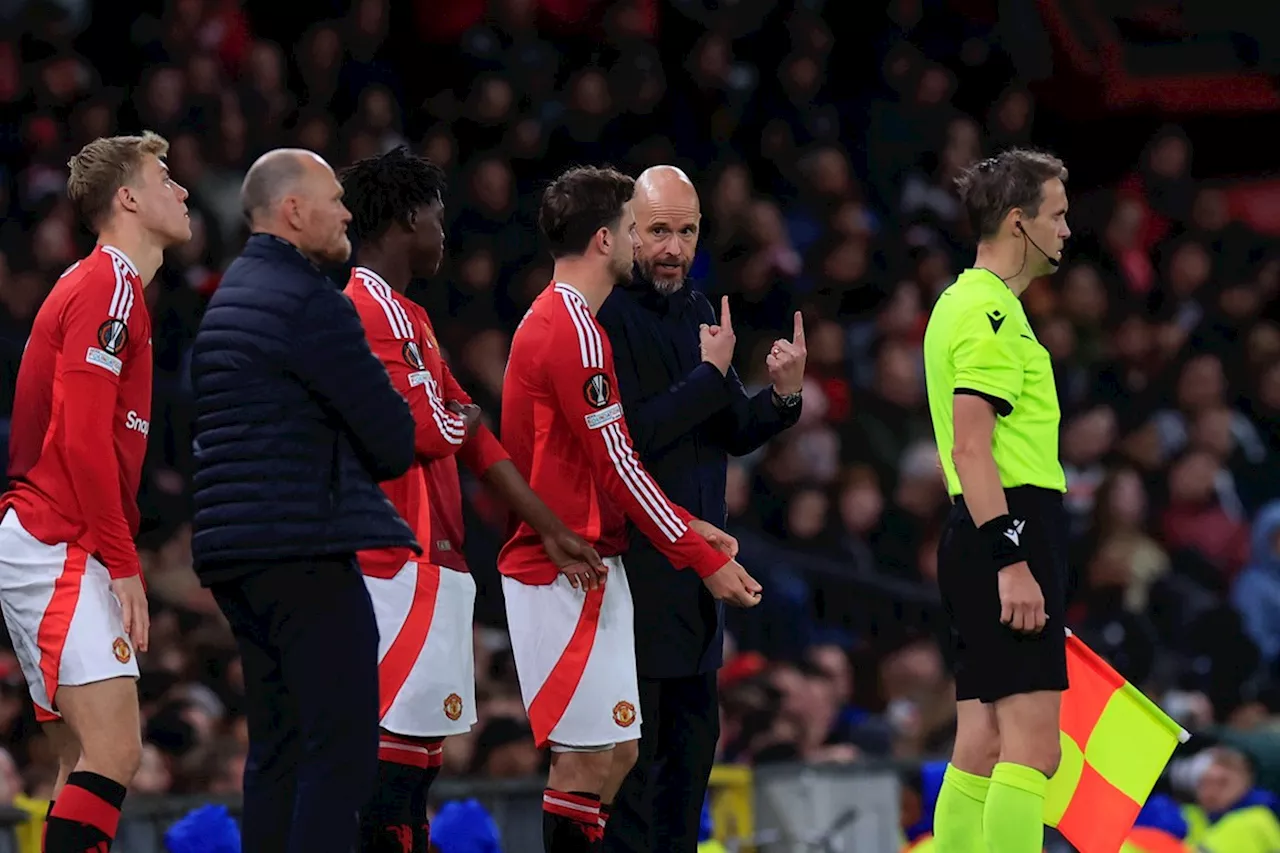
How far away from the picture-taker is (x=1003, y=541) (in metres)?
5.82

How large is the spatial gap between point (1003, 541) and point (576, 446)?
45.5 inches

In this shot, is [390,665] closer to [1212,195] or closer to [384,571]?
[384,571]

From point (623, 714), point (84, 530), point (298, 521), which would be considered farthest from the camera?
point (623, 714)

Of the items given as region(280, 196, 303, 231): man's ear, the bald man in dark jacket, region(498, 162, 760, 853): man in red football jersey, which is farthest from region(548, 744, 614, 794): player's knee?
region(280, 196, 303, 231): man's ear

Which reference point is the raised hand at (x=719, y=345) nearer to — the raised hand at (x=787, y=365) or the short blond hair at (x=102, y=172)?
the raised hand at (x=787, y=365)

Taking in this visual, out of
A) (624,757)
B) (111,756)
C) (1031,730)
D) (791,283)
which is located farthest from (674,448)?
(791,283)

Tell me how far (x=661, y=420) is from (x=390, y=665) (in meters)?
0.96

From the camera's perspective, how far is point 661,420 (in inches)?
237

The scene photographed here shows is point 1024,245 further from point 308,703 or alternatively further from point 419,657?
point 308,703

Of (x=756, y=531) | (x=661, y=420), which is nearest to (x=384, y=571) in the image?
(x=661, y=420)

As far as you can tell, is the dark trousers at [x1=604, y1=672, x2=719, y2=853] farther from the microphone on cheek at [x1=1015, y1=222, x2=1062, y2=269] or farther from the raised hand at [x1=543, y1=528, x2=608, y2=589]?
the microphone on cheek at [x1=1015, y1=222, x2=1062, y2=269]

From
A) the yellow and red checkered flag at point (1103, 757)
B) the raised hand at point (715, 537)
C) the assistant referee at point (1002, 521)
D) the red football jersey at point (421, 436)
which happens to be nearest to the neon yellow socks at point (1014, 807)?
the assistant referee at point (1002, 521)

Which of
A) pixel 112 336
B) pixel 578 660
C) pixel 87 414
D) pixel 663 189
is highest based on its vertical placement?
pixel 663 189

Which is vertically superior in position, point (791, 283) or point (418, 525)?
point (791, 283)
